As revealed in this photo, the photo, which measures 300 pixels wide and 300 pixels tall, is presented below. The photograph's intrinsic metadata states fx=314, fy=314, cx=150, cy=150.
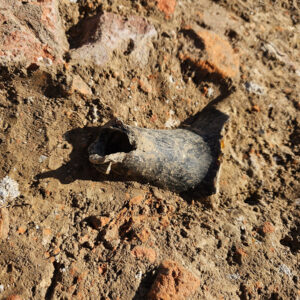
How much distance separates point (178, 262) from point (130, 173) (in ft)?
1.88

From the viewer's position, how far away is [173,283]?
1657 mm

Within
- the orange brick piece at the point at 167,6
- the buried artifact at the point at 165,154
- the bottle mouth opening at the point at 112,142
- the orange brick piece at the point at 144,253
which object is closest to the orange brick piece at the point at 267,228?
the buried artifact at the point at 165,154

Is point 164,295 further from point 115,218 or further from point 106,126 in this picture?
point 106,126

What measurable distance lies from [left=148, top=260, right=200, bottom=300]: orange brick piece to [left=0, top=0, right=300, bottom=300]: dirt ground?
0.09ft

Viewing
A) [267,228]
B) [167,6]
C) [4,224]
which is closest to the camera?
[4,224]

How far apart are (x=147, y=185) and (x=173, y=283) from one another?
589 mm

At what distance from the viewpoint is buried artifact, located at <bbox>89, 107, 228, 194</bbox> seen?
1780 mm

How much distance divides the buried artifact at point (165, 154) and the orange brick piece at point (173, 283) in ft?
1.64

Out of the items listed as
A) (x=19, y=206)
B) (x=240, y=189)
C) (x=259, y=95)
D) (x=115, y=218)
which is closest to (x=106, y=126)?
(x=115, y=218)

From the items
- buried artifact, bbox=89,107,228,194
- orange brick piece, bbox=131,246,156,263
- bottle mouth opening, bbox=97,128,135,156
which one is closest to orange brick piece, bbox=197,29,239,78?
buried artifact, bbox=89,107,228,194

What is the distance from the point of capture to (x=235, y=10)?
2701 mm

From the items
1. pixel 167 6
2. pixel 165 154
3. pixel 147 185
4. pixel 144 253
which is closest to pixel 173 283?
pixel 144 253

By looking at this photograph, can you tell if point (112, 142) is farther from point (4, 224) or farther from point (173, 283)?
point (173, 283)

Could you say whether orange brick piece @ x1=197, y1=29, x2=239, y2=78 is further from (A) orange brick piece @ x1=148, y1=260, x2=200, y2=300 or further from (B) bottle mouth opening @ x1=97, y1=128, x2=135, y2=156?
(A) orange brick piece @ x1=148, y1=260, x2=200, y2=300
